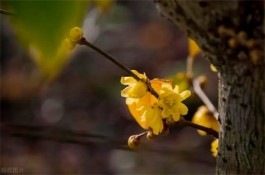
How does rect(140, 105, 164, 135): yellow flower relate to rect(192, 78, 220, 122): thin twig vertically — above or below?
below

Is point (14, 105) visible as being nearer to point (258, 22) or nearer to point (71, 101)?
point (71, 101)

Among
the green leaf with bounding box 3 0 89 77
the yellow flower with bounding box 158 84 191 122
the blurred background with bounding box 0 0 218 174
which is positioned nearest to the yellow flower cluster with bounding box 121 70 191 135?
the yellow flower with bounding box 158 84 191 122

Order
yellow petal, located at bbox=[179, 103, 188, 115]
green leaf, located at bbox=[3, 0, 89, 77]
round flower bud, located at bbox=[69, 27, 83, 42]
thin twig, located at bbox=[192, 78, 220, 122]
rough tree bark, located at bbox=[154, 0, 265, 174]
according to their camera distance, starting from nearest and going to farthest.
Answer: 1. green leaf, located at bbox=[3, 0, 89, 77]
2. rough tree bark, located at bbox=[154, 0, 265, 174]
3. round flower bud, located at bbox=[69, 27, 83, 42]
4. yellow petal, located at bbox=[179, 103, 188, 115]
5. thin twig, located at bbox=[192, 78, 220, 122]

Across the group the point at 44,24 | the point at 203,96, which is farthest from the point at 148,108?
the point at 44,24

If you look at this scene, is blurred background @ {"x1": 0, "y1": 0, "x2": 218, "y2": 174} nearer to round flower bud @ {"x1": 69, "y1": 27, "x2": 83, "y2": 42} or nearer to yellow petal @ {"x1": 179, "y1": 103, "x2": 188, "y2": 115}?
yellow petal @ {"x1": 179, "y1": 103, "x2": 188, "y2": 115}

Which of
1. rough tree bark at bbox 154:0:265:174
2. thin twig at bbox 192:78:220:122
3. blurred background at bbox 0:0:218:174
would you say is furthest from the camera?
blurred background at bbox 0:0:218:174

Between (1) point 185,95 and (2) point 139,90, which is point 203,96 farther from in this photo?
(2) point 139,90
